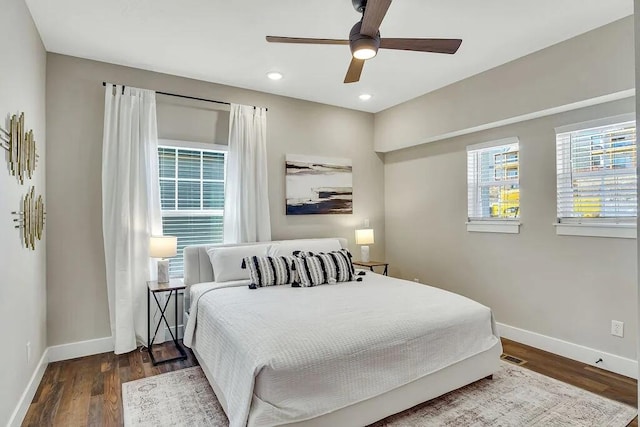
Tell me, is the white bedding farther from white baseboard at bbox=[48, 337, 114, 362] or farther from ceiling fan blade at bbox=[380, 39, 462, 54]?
ceiling fan blade at bbox=[380, 39, 462, 54]

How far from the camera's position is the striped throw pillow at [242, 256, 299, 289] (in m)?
3.36

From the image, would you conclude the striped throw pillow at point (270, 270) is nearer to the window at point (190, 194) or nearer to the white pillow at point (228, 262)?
the white pillow at point (228, 262)

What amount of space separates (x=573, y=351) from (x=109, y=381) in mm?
3984

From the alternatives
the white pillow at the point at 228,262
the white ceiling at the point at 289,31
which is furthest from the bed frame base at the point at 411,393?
the white ceiling at the point at 289,31

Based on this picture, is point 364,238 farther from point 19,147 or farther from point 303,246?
point 19,147

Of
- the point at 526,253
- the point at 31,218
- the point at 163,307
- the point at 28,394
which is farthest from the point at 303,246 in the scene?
the point at 28,394

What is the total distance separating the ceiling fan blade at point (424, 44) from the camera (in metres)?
2.26

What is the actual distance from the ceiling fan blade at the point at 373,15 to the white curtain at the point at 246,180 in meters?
A: 2.22

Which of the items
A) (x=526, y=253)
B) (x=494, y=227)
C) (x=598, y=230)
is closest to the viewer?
(x=598, y=230)

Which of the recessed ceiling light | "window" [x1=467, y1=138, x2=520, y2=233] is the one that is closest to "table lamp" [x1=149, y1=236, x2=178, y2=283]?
the recessed ceiling light

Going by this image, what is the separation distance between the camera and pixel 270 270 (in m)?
3.43

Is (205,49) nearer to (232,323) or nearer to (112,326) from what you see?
(232,323)

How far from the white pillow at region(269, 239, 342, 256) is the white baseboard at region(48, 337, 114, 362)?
1789 mm

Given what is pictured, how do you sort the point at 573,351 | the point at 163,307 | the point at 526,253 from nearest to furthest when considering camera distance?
1. the point at 573,351
2. the point at 526,253
3. the point at 163,307
